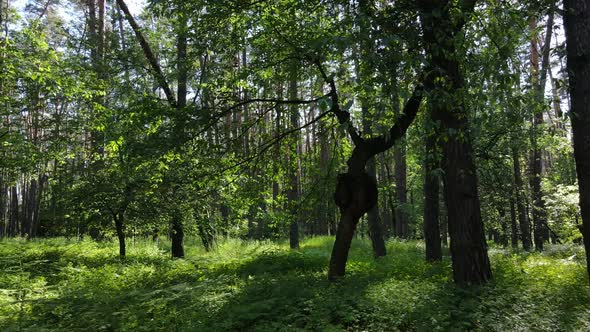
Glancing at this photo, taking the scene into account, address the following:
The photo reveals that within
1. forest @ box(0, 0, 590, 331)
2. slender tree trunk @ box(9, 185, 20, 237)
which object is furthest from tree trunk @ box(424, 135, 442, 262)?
slender tree trunk @ box(9, 185, 20, 237)

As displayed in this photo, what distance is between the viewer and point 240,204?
1021 centimetres

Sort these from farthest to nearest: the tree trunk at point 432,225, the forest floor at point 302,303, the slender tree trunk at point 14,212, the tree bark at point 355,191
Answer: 1. the slender tree trunk at point 14,212
2. the tree trunk at point 432,225
3. the tree bark at point 355,191
4. the forest floor at point 302,303

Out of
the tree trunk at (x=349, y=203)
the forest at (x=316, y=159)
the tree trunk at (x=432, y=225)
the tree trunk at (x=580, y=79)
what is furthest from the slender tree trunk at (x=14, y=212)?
the tree trunk at (x=580, y=79)

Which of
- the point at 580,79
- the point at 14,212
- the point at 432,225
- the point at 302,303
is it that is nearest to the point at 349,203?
the point at 302,303

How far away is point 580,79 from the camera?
14.8 feet

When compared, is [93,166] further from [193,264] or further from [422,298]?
[422,298]

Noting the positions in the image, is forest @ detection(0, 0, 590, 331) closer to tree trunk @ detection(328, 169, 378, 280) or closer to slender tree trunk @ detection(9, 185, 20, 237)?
tree trunk @ detection(328, 169, 378, 280)

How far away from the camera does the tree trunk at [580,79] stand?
443 cm

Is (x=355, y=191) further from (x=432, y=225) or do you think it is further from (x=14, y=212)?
(x=14, y=212)

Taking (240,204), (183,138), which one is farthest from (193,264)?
(183,138)

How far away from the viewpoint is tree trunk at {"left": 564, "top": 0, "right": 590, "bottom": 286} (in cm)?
443

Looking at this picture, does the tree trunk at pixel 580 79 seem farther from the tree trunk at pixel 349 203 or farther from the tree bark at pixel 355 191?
the tree trunk at pixel 349 203

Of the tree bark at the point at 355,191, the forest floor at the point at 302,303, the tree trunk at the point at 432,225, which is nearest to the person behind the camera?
the forest floor at the point at 302,303

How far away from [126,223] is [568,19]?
11370mm
